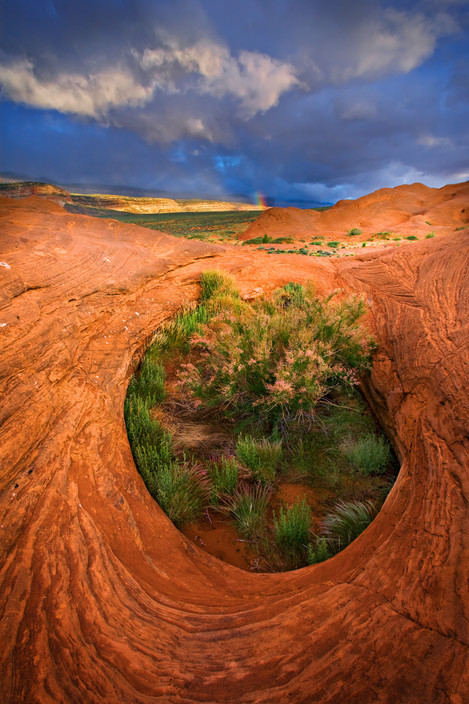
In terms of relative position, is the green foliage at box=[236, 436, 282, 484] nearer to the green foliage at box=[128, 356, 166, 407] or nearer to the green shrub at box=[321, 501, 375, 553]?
the green shrub at box=[321, 501, 375, 553]

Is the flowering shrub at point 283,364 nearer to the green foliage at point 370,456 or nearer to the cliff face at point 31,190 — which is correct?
the green foliage at point 370,456

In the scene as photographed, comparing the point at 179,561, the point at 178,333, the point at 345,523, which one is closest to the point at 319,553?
the point at 345,523

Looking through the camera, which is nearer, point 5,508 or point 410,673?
point 410,673

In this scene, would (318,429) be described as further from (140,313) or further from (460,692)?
(140,313)

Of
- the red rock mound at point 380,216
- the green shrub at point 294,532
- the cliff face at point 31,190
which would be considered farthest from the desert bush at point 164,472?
the cliff face at point 31,190

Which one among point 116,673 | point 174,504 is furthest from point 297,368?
point 116,673

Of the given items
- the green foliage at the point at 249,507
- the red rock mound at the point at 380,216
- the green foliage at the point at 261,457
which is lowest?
the green foliage at the point at 249,507
